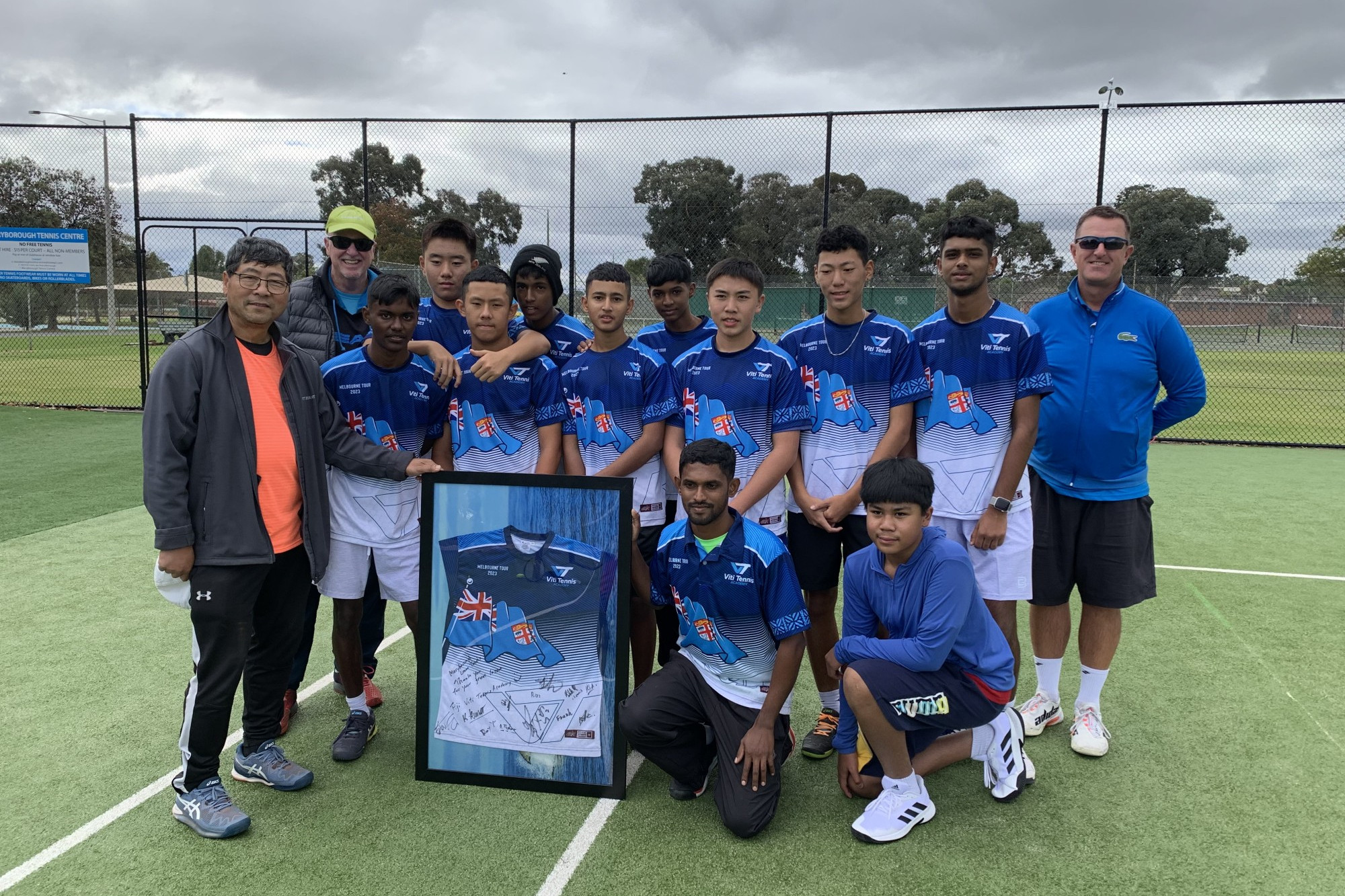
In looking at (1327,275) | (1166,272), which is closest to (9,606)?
(1166,272)

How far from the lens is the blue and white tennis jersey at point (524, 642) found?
3.22 m

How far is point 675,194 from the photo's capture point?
439 inches

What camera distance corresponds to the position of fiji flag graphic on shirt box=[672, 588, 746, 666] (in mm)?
3242

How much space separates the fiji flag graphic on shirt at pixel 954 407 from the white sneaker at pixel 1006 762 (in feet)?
3.64

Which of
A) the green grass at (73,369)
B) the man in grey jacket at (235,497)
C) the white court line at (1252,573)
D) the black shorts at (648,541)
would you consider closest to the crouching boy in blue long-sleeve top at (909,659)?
the black shorts at (648,541)

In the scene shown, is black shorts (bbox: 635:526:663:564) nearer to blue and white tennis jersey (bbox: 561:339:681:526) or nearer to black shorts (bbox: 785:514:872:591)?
blue and white tennis jersey (bbox: 561:339:681:526)

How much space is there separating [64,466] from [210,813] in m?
8.03

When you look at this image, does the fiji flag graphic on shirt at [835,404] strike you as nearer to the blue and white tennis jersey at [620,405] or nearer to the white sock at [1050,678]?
the blue and white tennis jersey at [620,405]

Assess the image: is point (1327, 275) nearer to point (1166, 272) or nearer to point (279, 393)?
point (1166, 272)

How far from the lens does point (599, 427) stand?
3678mm

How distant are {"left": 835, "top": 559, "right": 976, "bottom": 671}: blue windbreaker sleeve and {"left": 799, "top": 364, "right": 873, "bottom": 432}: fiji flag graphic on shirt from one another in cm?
78

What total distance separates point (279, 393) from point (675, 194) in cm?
870

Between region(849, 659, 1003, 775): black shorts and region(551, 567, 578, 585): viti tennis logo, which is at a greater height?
region(551, 567, 578, 585): viti tennis logo

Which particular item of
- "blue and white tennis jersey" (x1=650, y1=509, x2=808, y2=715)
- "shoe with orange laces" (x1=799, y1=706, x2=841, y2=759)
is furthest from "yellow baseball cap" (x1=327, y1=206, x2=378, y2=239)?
"shoe with orange laces" (x1=799, y1=706, x2=841, y2=759)
